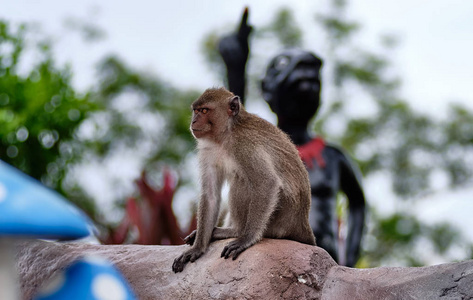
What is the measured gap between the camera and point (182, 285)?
3639 mm

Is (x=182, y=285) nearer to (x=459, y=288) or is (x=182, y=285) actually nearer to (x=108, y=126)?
(x=459, y=288)

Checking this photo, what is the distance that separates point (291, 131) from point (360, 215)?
1.15 m

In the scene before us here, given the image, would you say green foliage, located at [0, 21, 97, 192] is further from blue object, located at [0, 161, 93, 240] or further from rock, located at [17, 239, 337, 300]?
blue object, located at [0, 161, 93, 240]

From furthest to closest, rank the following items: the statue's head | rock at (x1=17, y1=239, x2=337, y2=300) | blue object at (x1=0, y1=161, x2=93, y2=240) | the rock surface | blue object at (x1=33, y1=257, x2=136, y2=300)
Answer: the statue's head, rock at (x1=17, y1=239, x2=337, y2=300), the rock surface, blue object at (x1=33, y1=257, x2=136, y2=300), blue object at (x1=0, y1=161, x2=93, y2=240)

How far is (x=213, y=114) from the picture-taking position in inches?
159

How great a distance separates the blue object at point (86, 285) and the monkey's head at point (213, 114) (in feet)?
9.19

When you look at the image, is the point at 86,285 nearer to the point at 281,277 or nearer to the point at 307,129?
the point at 281,277

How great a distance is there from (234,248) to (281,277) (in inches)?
14.0

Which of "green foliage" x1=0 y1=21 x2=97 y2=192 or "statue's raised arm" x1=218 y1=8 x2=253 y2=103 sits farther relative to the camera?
"green foliage" x1=0 y1=21 x2=97 y2=192

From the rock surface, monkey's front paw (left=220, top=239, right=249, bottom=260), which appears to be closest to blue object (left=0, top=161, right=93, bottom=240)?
the rock surface

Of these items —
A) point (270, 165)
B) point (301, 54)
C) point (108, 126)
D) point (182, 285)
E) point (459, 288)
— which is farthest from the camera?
point (108, 126)

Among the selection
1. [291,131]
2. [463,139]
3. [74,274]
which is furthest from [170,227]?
[463,139]

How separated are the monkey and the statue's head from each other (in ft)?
5.60

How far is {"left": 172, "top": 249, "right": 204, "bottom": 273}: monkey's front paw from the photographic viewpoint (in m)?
3.74
